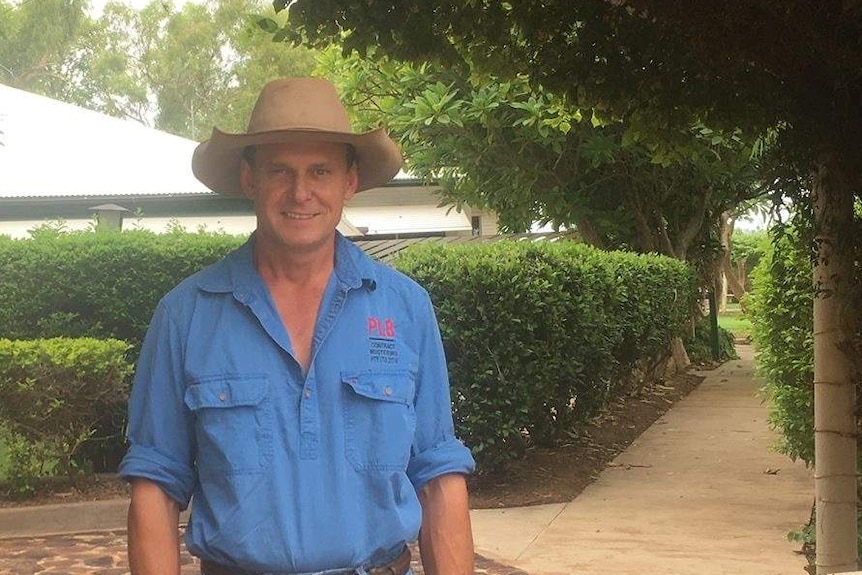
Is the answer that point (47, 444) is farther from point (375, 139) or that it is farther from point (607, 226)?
point (607, 226)

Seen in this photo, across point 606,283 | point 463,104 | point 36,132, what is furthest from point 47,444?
point 36,132

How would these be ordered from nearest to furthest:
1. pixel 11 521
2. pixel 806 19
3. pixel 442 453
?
pixel 442 453, pixel 806 19, pixel 11 521

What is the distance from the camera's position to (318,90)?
248cm

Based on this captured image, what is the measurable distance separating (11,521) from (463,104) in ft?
25.8

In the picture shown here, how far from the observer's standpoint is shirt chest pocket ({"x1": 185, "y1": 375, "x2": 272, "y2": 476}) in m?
2.21

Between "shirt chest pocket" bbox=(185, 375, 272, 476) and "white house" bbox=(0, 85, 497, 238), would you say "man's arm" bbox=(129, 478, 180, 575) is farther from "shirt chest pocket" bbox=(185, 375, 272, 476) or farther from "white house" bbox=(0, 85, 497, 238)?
"white house" bbox=(0, 85, 497, 238)

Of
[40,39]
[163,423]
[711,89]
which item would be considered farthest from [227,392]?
Answer: [40,39]

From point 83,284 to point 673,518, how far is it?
4.75 meters

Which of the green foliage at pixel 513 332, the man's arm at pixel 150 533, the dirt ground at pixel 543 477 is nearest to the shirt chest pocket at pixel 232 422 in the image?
the man's arm at pixel 150 533

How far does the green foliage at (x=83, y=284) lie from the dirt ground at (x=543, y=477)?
1.27 m

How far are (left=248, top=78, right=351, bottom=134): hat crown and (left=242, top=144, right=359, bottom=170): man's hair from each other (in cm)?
6

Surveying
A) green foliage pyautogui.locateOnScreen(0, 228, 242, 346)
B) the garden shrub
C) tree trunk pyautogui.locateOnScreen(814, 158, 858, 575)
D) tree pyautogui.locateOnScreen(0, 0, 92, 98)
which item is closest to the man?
tree trunk pyautogui.locateOnScreen(814, 158, 858, 575)

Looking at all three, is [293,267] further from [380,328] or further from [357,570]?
[357,570]

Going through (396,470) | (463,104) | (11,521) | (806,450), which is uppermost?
(463,104)
